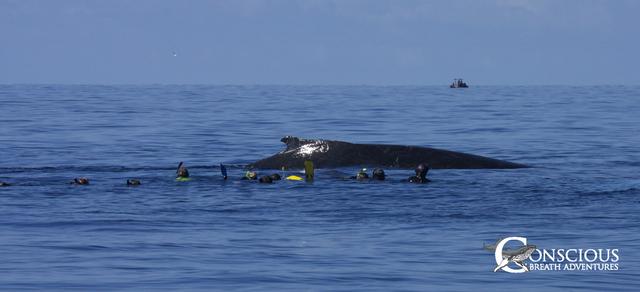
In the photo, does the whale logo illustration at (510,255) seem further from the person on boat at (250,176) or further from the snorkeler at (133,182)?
the snorkeler at (133,182)

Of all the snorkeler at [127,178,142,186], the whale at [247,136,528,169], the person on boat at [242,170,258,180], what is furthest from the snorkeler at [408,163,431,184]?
the snorkeler at [127,178,142,186]

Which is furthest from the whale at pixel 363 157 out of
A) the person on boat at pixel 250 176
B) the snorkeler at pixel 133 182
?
the snorkeler at pixel 133 182

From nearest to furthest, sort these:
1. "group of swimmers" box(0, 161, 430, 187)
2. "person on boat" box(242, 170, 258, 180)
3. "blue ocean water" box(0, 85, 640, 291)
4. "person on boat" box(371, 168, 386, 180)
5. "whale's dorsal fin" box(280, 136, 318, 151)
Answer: "blue ocean water" box(0, 85, 640, 291)
"group of swimmers" box(0, 161, 430, 187)
"person on boat" box(371, 168, 386, 180)
"person on boat" box(242, 170, 258, 180)
"whale's dorsal fin" box(280, 136, 318, 151)

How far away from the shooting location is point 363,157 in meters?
31.9

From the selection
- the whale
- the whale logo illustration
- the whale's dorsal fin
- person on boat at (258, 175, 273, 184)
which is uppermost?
the whale's dorsal fin

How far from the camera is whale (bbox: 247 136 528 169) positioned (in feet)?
104

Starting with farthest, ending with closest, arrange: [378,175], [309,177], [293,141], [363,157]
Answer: [293,141] < [363,157] < [309,177] < [378,175]

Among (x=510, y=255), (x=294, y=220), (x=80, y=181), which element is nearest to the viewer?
(x=510, y=255)

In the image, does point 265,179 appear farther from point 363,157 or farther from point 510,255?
point 510,255

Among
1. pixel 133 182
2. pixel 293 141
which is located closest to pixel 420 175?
pixel 293 141

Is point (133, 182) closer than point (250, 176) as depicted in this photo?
Yes

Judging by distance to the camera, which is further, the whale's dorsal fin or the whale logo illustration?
the whale's dorsal fin

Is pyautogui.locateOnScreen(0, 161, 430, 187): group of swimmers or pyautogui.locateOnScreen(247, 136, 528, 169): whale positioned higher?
pyautogui.locateOnScreen(247, 136, 528, 169): whale

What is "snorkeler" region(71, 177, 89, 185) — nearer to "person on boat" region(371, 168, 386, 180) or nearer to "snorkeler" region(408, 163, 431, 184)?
"person on boat" region(371, 168, 386, 180)
